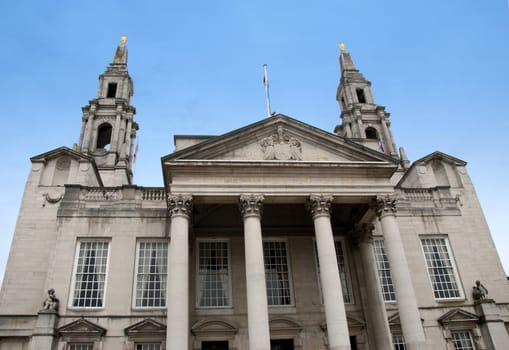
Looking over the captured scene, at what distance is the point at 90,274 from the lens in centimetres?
1894

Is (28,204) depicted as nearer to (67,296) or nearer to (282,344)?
(67,296)

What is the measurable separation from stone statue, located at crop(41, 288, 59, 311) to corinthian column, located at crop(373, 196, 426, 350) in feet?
46.0

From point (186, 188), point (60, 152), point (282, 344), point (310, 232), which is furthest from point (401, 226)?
point (60, 152)

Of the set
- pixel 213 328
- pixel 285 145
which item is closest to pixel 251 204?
pixel 285 145

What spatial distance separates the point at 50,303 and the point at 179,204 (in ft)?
22.9

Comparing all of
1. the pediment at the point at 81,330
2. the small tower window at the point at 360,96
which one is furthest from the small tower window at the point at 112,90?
the pediment at the point at 81,330

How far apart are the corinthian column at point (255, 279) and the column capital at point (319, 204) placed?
218cm

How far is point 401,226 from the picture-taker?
2191cm

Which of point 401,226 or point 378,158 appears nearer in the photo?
point 378,158

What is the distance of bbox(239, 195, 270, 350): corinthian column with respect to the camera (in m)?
14.7

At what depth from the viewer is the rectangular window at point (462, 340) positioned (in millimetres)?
19328

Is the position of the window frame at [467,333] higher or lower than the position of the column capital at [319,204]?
lower

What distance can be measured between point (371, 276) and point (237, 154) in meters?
8.47

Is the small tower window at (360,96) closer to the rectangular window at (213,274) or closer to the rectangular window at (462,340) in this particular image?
the rectangular window at (462,340)
